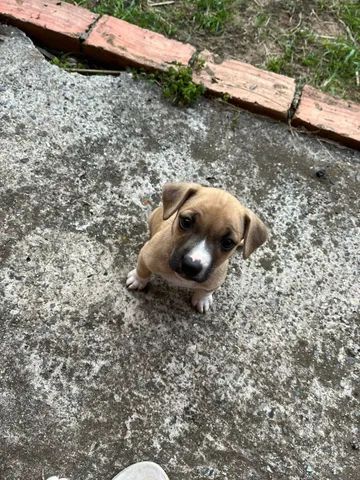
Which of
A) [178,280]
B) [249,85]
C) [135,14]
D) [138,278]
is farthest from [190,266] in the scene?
[135,14]

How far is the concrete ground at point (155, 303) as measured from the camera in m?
3.19

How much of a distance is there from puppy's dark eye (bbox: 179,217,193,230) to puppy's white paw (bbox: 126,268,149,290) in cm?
66

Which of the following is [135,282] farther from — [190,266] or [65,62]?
[65,62]

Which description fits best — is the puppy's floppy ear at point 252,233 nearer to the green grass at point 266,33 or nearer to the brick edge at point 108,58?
the brick edge at point 108,58

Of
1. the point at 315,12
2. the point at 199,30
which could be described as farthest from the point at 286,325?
the point at 315,12

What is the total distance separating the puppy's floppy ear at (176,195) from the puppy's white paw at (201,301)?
27.0 inches

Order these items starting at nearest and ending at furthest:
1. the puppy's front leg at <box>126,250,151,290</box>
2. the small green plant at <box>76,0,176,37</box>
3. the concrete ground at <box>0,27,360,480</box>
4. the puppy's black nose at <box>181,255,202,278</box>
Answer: the puppy's black nose at <box>181,255,202,278</box>, the concrete ground at <box>0,27,360,480</box>, the puppy's front leg at <box>126,250,151,290</box>, the small green plant at <box>76,0,176,37</box>

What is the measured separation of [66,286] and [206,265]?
1073 mm

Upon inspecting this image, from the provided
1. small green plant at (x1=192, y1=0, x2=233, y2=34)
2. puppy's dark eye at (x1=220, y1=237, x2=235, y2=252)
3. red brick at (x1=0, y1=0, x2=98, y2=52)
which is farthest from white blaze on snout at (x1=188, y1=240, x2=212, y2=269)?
small green plant at (x1=192, y1=0, x2=233, y2=34)

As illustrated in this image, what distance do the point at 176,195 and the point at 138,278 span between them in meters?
0.71

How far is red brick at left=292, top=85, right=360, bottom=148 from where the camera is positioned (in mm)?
4578


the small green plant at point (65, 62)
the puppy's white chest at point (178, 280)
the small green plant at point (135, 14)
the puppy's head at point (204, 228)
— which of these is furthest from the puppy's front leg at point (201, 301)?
the small green plant at point (135, 14)

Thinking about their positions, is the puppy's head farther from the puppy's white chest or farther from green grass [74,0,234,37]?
green grass [74,0,234,37]

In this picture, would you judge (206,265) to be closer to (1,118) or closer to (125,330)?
(125,330)
